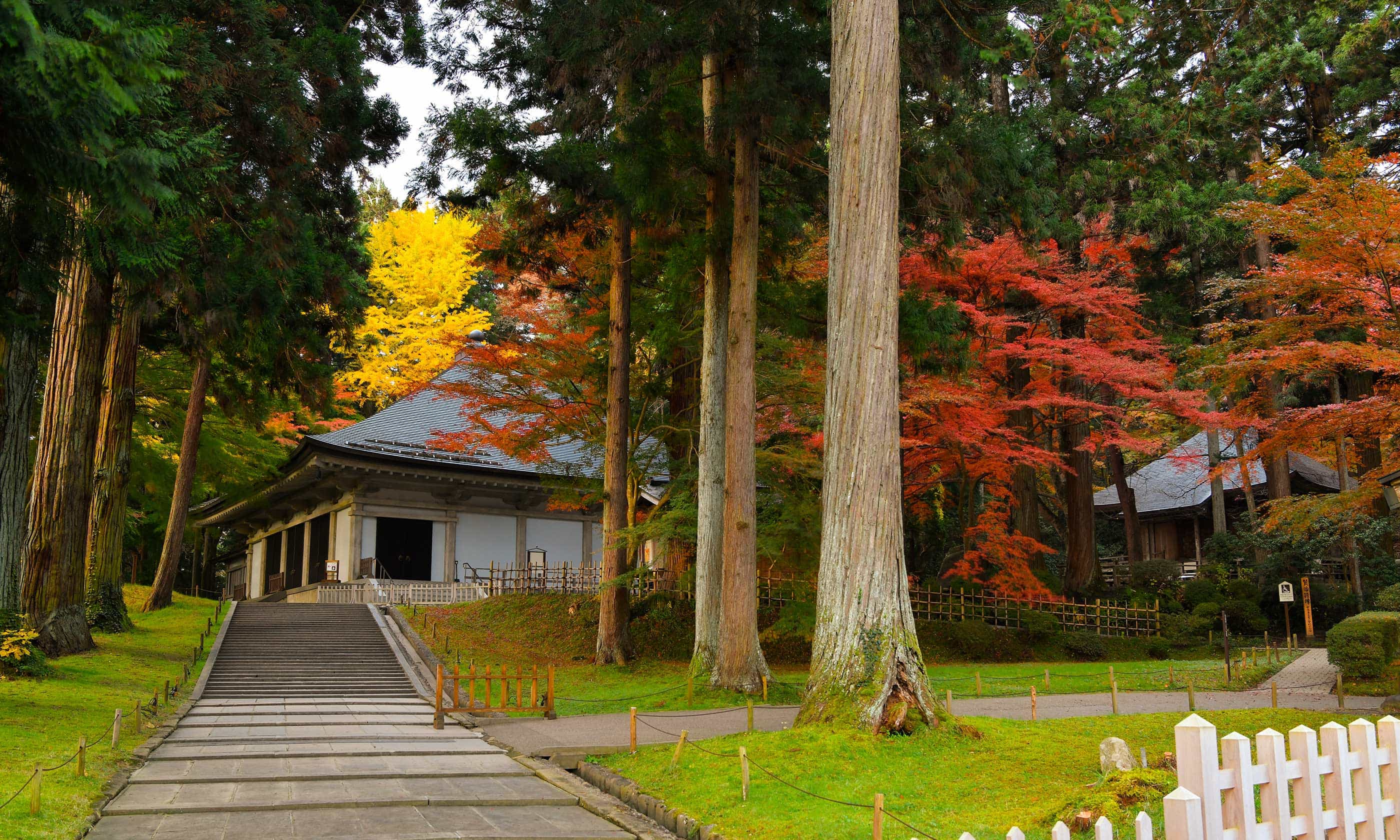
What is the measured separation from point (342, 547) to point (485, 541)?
4264mm

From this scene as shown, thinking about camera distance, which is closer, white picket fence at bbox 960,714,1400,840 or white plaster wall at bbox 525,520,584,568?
white picket fence at bbox 960,714,1400,840

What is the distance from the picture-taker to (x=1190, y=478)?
33906 millimetres

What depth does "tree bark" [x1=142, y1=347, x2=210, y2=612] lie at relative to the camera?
2412cm

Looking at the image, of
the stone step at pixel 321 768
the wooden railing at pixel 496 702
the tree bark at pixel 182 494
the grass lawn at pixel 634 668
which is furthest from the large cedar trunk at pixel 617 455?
the tree bark at pixel 182 494

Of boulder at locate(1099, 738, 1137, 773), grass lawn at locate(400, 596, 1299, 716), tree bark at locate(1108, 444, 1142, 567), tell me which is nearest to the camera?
boulder at locate(1099, 738, 1137, 773)

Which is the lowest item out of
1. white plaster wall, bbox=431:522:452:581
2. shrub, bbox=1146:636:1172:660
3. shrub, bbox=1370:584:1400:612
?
shrub, bbox=1146:636:1172:660

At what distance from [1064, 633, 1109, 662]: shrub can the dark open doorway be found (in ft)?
59.6

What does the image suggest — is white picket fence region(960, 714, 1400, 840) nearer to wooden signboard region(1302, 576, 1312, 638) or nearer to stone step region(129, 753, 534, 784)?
stone step region(129, 753, 534, 784)

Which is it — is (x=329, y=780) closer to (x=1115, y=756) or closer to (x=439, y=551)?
(x=1115, y=756)

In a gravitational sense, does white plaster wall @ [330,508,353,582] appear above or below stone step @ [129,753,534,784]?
above

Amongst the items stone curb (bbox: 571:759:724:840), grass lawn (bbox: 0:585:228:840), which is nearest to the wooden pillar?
grass lawn (bbox: 0:585:228:840)

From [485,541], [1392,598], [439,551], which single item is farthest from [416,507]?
[1392,598]

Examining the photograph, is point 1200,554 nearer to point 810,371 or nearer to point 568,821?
point 810,371

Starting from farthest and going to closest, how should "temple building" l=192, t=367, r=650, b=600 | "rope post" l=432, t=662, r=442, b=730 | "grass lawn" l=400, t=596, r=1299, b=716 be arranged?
"temple building" l=192, t=367, r=650, b=600 < "grass lawn" l=400, t=596, r=1299, b=716 < "rope post" l=432, t=662, r=442, b=730
